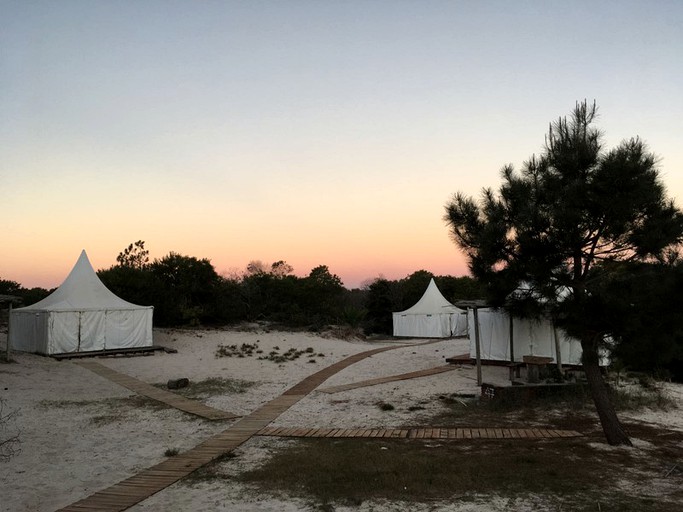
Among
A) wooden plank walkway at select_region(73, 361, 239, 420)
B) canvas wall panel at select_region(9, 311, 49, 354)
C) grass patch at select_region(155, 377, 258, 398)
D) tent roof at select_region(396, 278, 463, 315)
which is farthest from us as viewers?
tent roof at select_region(396, 278, 463, 315)

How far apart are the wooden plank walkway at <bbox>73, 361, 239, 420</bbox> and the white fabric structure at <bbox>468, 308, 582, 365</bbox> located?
29.9ft

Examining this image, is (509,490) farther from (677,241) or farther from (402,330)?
(402,330)

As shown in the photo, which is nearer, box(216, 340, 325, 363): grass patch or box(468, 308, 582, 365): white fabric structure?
box(468, 308, 582, 365): white fabric structure

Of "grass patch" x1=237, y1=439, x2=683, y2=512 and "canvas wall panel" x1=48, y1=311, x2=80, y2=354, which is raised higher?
"canvas wall panel" x1=48, y1=311, x2=80, y2=354

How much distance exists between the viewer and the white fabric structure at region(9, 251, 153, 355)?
18875 millimetres

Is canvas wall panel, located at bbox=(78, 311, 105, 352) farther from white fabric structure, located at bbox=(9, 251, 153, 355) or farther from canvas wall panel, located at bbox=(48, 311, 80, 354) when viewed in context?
canvas wall panel, located at bbox=(48, 311, 80, 354)

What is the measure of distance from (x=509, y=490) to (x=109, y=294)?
66.2 ft

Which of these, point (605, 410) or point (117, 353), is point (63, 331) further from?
point (605, 410)

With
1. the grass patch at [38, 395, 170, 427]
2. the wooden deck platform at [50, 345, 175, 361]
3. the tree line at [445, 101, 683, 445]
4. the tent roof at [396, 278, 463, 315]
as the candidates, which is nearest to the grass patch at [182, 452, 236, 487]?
the grass patch at [38, 395, 170, 427]

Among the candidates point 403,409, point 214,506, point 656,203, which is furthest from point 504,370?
point 214,506

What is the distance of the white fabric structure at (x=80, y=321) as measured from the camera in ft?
61.9

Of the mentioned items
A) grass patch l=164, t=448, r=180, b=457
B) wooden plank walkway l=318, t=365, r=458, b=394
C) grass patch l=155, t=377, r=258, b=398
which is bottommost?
grass patch l=155, t=377, r=258, b=398

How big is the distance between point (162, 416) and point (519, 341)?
1137cm

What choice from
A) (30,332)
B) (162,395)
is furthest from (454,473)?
(30,332)
